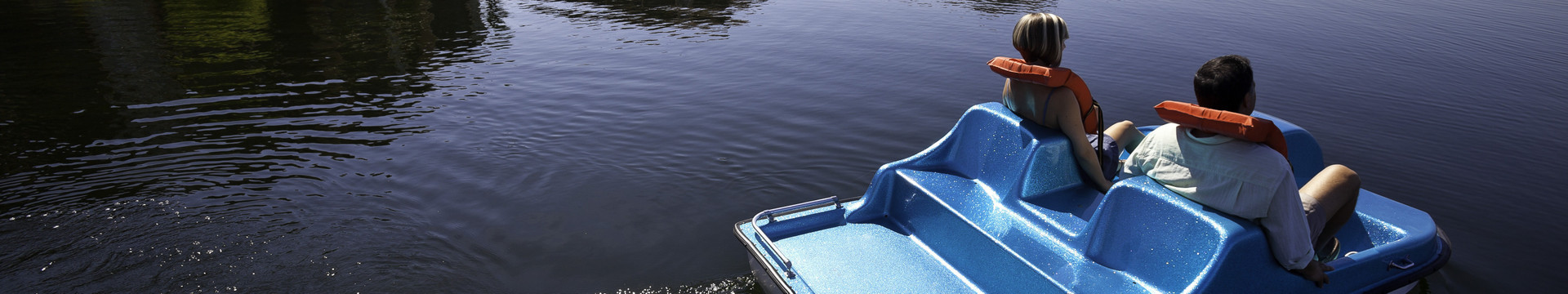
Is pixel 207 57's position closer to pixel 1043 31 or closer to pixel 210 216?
pixel 210 216

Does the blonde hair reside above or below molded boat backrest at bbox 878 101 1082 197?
above

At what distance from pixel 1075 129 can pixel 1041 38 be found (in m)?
0.49

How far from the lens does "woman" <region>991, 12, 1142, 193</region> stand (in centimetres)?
402

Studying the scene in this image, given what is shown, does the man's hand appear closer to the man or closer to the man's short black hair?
the man

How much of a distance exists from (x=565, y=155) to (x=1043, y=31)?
167 inches

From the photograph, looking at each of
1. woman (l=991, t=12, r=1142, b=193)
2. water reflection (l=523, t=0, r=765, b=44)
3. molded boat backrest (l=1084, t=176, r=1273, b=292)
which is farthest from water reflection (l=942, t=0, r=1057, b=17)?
molded boat backrest (l=1084, t=176, r=1273, b=292)

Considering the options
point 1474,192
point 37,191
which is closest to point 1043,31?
point 1474,192

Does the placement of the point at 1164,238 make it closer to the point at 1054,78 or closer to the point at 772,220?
the point at 1054,78

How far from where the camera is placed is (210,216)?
539cm

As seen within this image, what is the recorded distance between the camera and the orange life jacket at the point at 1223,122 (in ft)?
9.95

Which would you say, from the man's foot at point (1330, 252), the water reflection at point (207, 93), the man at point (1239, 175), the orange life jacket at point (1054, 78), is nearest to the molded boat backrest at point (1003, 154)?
the orange life jacket at point (1054, 78)

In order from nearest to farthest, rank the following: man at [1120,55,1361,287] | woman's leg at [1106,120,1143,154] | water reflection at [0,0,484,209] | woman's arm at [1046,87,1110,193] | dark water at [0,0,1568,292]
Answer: man at [1120,55,1361,287] → woman's arm at [1046,87,1110,193] → woman's leg at [1106,120,1143,154] → dark water at [0,0,1568,292] → water reflection at [0,0,484,209]

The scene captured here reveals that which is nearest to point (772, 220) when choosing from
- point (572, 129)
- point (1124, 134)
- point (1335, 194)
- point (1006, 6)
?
point (1124, 134)

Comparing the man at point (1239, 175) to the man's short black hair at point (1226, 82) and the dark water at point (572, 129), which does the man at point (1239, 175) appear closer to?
the man's short black hair at point (1226, 82)
